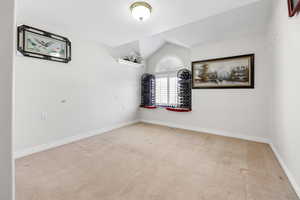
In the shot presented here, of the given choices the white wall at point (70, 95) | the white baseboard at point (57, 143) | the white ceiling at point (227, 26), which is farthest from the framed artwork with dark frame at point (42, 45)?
the white ceiling at point (227, 26)

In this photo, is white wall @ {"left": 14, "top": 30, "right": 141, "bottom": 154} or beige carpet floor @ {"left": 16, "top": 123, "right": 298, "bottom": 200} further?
white wall @ {"left": 14, "top": 30, "right": 141, "bottom": 154}

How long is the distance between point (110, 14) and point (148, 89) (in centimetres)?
269

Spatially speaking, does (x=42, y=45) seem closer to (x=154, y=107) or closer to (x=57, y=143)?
(x=57, y=143)

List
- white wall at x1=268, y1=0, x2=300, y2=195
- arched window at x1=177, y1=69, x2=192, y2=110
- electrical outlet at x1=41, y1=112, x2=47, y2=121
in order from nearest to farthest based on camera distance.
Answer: white wall at x1=268, y1=0, x2=300, y2=195
electrical outlet at x1=41, y1=112, x2=47, y2=121
arched window at x1=177, y1=69, x2=192, y2=110

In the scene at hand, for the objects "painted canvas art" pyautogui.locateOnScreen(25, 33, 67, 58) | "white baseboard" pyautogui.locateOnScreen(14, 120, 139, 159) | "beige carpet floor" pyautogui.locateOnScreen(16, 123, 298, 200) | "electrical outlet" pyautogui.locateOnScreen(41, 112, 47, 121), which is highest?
"painted canvas art" pyautogui.locateOnScreen(25, 33, 67, 58)

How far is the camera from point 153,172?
5.90 ft

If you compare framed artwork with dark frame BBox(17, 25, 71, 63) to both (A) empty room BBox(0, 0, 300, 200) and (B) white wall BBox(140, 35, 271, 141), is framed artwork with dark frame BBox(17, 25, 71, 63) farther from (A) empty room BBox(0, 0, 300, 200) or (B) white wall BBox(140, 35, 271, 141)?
(B) white wall BBox(140, 35, 271, 141)

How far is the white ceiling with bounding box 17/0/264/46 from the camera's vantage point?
198cm

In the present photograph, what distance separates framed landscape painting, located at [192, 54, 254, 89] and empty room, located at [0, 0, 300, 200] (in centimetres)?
2

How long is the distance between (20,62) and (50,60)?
44 centimetres
